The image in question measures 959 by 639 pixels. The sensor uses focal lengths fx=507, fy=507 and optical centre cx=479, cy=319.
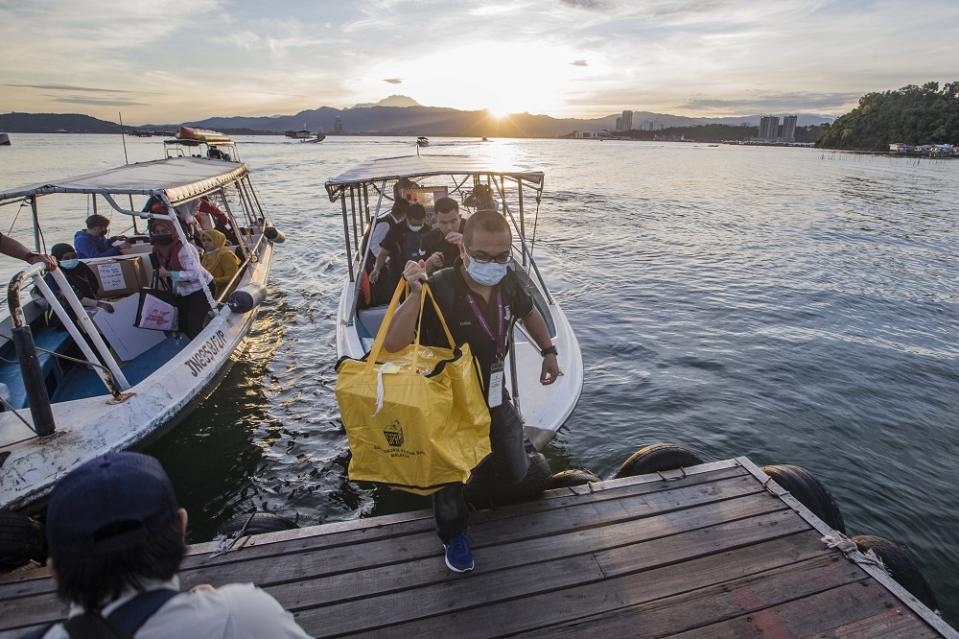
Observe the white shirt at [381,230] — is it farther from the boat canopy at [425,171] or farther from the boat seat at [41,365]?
the boat seat at [41,365]

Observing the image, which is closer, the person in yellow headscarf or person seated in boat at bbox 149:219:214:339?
person seated in boat at bbox 149:219:214:339

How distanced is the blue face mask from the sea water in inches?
149

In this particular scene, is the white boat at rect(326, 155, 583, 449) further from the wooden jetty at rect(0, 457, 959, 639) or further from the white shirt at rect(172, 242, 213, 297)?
the white shirt at rect(172, 242, 213, 297)

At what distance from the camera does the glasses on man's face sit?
123 inches

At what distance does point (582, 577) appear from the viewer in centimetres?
335

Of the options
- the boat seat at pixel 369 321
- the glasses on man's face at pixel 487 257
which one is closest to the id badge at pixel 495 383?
the glasses on man's face at pixel 487 257

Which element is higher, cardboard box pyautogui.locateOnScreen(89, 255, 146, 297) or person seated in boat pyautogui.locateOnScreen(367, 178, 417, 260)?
person seated in boat pyautogui.locateOnScreen(367, 178, 417, 260)

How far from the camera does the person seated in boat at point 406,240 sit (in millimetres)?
7707

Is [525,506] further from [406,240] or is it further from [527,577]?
[406,240]

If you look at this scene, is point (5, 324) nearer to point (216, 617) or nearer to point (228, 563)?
point (228, 563)

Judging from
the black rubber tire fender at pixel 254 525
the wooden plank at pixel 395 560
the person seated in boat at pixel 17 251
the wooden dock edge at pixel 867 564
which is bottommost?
the black rubber tire fender at pixel 254 525

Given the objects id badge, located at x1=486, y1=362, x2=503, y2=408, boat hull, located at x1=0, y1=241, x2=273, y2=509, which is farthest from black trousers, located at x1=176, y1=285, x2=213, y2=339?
id badge, located at x1=486, y1=362, x2=503, y2=408

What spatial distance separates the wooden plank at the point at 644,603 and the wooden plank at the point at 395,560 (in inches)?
10.4

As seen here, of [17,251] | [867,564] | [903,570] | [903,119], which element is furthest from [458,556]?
[903,119]
